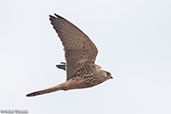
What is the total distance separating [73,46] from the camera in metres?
11.1

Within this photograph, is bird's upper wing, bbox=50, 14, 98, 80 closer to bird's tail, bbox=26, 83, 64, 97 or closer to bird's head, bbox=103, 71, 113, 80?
bird's head, bbox=103, 71, 113, 80

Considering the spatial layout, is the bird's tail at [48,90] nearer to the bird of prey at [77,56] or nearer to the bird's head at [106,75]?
the bird of prey at [77,56]

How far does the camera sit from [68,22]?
10938 mm

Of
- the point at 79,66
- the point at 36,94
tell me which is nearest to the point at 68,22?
the point at 79,66

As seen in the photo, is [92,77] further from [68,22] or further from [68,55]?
[68,22]

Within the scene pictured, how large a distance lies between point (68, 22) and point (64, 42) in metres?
0.54

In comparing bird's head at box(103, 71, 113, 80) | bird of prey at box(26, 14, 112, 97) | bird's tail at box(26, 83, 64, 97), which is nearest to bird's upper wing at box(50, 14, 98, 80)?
bird of prey at box(26, 14, 112, 97)

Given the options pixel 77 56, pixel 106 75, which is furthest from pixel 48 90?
pixel 106 75

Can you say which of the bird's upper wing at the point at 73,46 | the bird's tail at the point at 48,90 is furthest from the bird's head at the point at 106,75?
the bird's tail at the point at 48,90

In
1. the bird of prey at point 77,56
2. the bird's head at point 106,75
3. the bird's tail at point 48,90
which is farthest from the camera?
the bird's head at point 106,75

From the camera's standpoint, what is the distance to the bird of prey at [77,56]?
10930 mm

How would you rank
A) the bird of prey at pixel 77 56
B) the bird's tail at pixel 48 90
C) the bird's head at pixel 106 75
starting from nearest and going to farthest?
the bird's tail at pixel 48 90, the bird of prey at pixel 77 56, the bird's head at pixel 106 75

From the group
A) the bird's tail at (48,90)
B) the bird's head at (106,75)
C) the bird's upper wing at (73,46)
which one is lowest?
the bird's tail at (48,90)

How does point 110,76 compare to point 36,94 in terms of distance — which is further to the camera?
point 110,76
